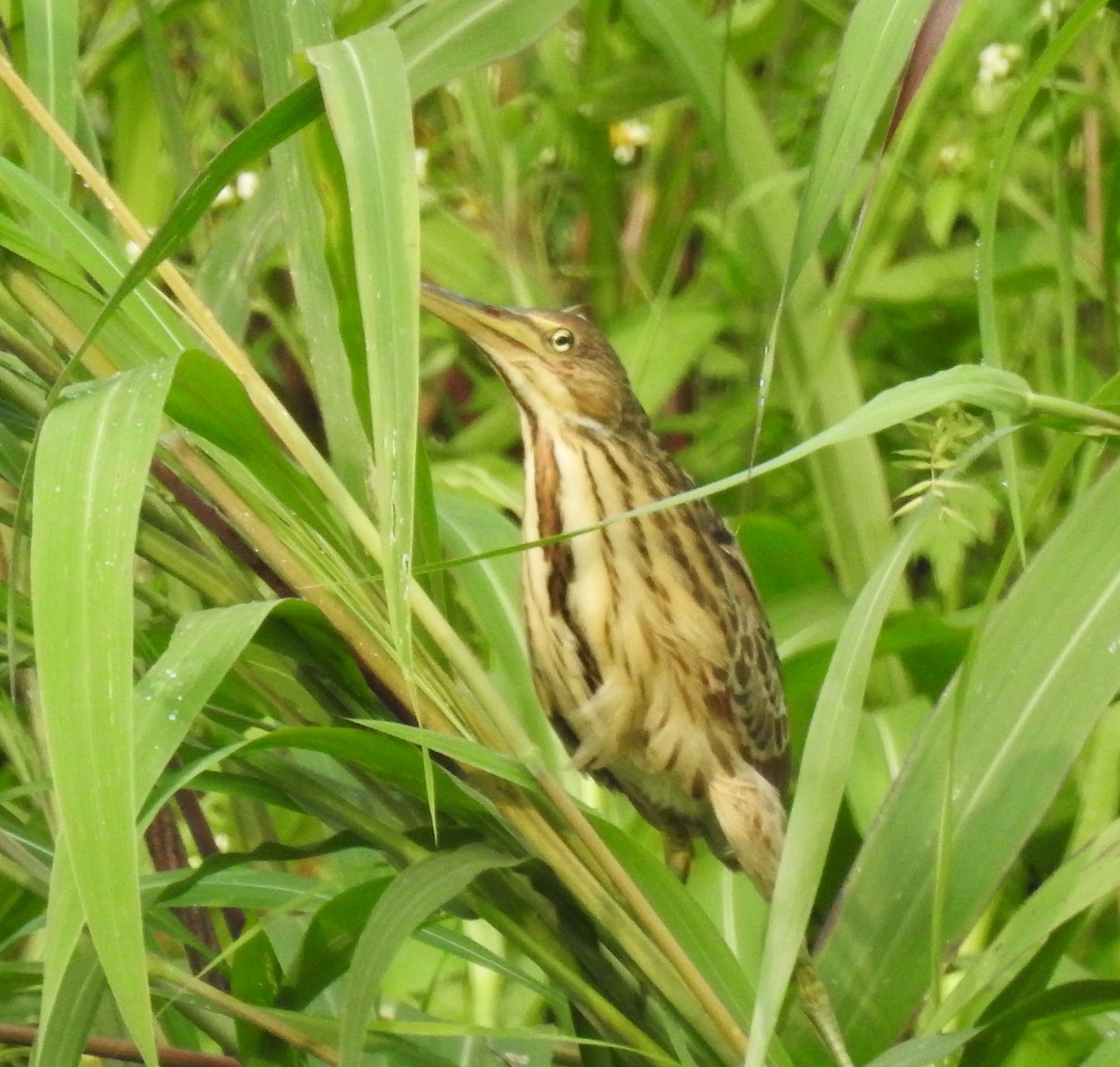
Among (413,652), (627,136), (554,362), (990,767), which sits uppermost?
(627,136)

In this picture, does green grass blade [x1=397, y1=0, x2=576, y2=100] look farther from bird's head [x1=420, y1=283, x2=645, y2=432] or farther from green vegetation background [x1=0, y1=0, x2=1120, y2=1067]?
bird's head [x1=420, y1=283, x2=645, y2=432]

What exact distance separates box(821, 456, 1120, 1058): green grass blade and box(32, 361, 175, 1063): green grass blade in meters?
0.47

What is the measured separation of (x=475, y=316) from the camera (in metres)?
1.30

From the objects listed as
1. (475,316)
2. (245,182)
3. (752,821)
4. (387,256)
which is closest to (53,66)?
(387,256)

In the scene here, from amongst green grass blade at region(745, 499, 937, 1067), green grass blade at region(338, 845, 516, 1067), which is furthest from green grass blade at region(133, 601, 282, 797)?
green grass blade at region(745, 499, 937, 1067)

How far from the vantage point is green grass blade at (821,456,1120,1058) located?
2.95ft

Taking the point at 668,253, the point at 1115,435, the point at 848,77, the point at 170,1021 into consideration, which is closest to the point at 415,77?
the point at 848,77

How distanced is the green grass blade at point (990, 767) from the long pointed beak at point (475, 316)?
0.47m

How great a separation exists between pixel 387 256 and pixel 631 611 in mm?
667

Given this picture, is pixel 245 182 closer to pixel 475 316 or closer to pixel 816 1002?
pixel 475 316

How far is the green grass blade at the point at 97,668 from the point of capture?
1.86 feet

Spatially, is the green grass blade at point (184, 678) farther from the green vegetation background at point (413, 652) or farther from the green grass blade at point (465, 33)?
the green grass blade at point (465, 33)

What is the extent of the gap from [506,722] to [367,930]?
0.10 m

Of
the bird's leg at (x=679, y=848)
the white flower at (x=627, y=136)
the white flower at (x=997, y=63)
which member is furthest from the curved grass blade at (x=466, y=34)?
the white flower at (x=627, y=136)
